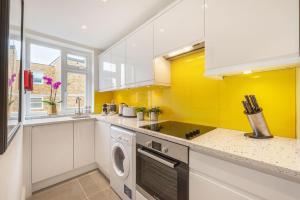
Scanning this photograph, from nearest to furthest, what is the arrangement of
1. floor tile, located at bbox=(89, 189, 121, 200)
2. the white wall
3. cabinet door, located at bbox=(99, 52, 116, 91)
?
1. the white wall
2. floor tile, located at bbox=(89, 189, 121, 200)
3. cabinet door, located at bbox=(99, 52, 116, 91)

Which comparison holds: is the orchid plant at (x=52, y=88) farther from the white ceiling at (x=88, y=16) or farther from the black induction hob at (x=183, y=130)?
the black induction hob at (x=183, y=130)

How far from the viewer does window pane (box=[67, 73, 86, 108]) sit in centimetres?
280

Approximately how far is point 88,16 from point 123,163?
1.91 metres

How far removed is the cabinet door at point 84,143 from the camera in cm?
220

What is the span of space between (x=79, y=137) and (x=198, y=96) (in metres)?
1.89

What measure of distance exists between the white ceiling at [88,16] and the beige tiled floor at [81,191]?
90.4 inches

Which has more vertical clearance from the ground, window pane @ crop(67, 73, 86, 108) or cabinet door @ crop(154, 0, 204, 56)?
cabinet door @ crop(154, 0, 204, 56)

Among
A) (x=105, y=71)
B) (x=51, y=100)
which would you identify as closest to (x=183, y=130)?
(x=105, y=71)

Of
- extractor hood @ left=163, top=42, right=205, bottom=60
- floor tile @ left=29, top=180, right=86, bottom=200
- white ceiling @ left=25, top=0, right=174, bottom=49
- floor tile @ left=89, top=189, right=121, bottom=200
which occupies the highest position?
white ceiling @ left=25, top=0, right=174, bottom=49

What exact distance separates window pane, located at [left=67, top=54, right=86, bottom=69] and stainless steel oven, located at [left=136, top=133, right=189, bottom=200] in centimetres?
228

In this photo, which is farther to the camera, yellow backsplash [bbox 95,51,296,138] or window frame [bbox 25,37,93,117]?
window frame [bbox 25,37,93,117]

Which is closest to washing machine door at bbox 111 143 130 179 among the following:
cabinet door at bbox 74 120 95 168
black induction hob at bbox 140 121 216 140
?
black induction hob at bbox 140 121 216 140

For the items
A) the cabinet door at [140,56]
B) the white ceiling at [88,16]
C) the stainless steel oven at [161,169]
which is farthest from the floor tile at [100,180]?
the white ceiling at [88,16]

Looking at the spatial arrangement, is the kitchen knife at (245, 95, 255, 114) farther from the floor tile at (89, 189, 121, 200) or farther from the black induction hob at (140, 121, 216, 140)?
the floor tile at (89, 189, 121, 200)
